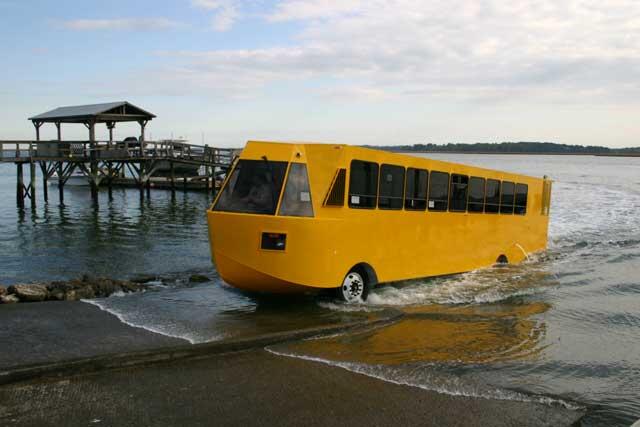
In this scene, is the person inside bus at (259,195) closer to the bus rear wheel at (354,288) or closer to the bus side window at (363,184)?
the bus side window at (363,184)

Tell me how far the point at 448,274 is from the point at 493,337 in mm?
4865

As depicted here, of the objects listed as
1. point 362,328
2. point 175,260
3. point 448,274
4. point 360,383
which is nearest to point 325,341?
point 362,328

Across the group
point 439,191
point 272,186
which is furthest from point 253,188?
point 439,191

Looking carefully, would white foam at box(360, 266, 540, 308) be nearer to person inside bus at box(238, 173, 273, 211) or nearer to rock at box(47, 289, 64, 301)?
person inside bus at box(238, 173, 273, 211)

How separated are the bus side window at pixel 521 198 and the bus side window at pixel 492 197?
4.94 ft

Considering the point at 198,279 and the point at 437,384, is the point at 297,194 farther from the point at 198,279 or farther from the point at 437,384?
the point at 198,279

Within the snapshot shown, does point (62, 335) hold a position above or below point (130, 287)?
above

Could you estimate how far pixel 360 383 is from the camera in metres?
6.82

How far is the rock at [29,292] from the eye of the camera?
10427 millimetres

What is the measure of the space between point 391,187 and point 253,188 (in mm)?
3028

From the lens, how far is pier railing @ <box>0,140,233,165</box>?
108ft

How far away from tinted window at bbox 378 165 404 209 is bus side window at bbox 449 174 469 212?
2.42 meters

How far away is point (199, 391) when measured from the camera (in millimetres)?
6320

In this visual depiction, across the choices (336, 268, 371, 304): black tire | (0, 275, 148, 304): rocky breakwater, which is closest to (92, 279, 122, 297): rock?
(0, 275, 148, 304): rocky breakwater
